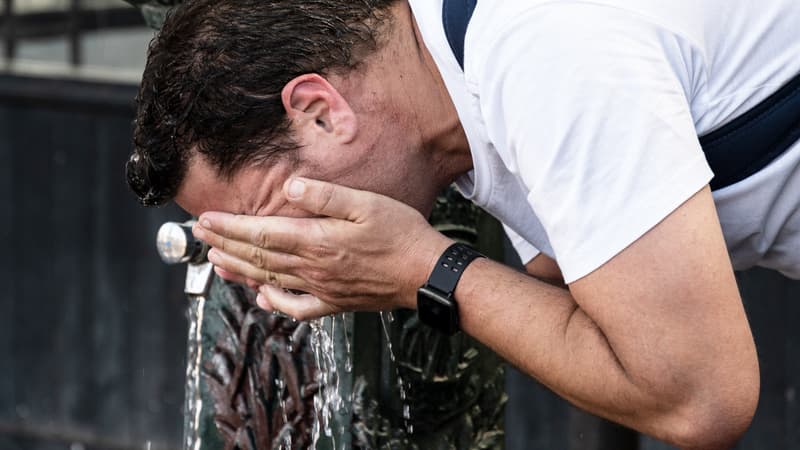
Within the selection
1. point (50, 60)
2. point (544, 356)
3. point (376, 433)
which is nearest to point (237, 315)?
point (376, 433)

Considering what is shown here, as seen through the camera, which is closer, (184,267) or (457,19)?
(457,19)

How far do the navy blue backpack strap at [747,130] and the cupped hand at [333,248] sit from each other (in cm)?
24

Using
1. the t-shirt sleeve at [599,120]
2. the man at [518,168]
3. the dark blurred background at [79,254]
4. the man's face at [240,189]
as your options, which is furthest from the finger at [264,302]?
the dark blurred background at [79,254]

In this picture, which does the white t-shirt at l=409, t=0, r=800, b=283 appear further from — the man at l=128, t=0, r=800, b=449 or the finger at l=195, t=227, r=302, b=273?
the finger at l=195, t=227, r=302, b=273

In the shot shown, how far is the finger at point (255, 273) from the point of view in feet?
6.68

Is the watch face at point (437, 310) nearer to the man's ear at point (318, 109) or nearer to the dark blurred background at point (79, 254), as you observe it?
the man's ear at point (318, 109)

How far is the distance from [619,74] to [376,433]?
0.96m

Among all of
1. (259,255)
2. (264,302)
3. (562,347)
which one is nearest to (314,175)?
(259,255)

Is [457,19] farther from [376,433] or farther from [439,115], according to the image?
[376,433]

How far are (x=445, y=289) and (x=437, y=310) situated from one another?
33mm

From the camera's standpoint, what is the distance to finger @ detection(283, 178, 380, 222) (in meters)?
1.91

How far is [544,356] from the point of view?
1845 mm

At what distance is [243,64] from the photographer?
190 centimetres

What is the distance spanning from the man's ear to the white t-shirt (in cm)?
19
